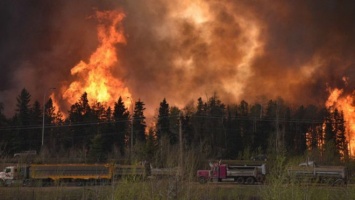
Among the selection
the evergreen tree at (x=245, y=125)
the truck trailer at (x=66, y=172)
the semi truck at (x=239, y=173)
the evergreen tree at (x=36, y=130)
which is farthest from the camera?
the evergreen tree at (x=245, y=125)

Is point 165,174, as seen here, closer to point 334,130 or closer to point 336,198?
point 336,198

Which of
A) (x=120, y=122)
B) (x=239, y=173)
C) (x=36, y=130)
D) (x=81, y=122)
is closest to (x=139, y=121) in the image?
(x=120, y=122)

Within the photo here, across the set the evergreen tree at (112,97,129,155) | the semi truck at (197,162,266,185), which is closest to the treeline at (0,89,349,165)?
the evergreen tree at (112,97,129,155)

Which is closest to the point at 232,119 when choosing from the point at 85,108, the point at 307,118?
the point at 307,118

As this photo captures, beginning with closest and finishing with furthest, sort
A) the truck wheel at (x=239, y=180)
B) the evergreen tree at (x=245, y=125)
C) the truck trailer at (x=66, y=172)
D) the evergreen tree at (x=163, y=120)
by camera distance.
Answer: the truck trailer at (x=66, y=172)
the truck wheel at (x=239, y=180)
the evergreen tree at (x=163, y=120)
the evergreen tree at (x=245, y=125)

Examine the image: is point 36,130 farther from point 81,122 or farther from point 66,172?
point 66,172

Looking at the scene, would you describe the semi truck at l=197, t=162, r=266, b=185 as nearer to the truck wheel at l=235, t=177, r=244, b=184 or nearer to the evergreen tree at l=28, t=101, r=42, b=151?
the truck wheel at l=235, t=177, r=244, b=184

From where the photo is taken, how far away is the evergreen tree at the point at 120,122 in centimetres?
9981

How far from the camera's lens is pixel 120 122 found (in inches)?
4102

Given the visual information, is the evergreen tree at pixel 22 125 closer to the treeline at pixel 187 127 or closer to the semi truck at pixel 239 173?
the treeline at pixel 187 127

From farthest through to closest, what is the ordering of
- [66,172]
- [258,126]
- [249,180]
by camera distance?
[258,126]
[249,180]
[66,172]

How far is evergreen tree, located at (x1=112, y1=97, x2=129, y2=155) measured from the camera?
9981cm

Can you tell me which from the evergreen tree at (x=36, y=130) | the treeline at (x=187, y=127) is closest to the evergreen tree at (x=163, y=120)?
the treeline at (x=187, y=127)

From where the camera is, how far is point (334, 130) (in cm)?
10969
